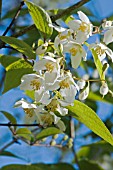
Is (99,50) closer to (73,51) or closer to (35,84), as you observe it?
(73,51)

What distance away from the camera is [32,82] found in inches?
38.5

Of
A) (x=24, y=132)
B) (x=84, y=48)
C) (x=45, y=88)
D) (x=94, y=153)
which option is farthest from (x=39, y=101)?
(x=94, y=153)

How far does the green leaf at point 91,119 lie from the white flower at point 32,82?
0.10 meters

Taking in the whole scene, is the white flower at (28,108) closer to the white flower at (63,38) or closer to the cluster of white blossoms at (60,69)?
the cluster of white blossoms at (60,69)

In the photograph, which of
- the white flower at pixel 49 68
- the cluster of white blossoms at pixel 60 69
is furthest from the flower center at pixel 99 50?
the white flower at pixel 49 68

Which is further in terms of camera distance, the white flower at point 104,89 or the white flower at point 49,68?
the white flower at point 104,89

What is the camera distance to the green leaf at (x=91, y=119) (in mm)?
1000

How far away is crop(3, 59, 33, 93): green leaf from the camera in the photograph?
104 cm

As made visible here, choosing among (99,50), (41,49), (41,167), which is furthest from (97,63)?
(41,167)

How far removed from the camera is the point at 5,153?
183 centimetres

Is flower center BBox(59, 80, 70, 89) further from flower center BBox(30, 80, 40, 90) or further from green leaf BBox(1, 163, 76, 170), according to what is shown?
green leaf BBox(1, 163, 76, 170)

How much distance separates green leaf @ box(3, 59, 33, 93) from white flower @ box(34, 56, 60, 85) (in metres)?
0.08

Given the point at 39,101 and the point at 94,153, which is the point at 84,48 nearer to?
the point at 39,101

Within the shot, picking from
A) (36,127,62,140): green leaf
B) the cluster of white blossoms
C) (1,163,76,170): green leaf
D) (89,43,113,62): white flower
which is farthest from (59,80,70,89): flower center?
(1,163,76,170): green leaf
